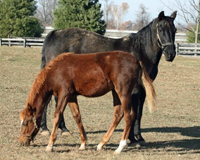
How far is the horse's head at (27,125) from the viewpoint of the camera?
634cm

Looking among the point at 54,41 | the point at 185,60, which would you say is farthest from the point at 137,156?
the point at 185,60

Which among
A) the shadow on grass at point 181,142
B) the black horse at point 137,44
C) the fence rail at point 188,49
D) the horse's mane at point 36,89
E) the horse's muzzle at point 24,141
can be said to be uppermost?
the black horse at point 137,44

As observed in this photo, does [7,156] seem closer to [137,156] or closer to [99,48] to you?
[137,156]

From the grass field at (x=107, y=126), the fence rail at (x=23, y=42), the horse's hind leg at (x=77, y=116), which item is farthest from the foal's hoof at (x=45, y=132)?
the fence rail at (x=23, y=42)

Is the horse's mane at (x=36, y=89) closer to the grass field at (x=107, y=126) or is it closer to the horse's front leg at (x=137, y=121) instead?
the grass field at (x=107, y=126)

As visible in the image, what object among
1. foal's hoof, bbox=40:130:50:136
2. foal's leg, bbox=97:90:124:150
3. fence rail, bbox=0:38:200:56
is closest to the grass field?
foal's hoof, bbox=40:130:50:136

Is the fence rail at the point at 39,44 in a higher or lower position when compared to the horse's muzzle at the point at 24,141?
lower

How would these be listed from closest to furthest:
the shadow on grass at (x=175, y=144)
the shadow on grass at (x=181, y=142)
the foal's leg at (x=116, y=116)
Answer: the foal's leg at (x=116, y=116) < the shadow on grass at (x=175, y=144) < the shadow on grass at (x=181, y=142)

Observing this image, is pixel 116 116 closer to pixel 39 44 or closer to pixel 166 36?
pixel 166 36

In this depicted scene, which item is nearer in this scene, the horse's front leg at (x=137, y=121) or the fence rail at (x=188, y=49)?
the horse's front leg at (x=137, y=121)

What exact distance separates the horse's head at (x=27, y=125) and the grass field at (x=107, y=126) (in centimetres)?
21

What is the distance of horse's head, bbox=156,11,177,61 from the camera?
287 inches

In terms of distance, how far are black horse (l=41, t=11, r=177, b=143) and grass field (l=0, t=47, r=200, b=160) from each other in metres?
0.79

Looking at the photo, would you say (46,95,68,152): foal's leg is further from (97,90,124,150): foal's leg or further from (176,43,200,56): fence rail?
(176,43,200,56): fence rail
